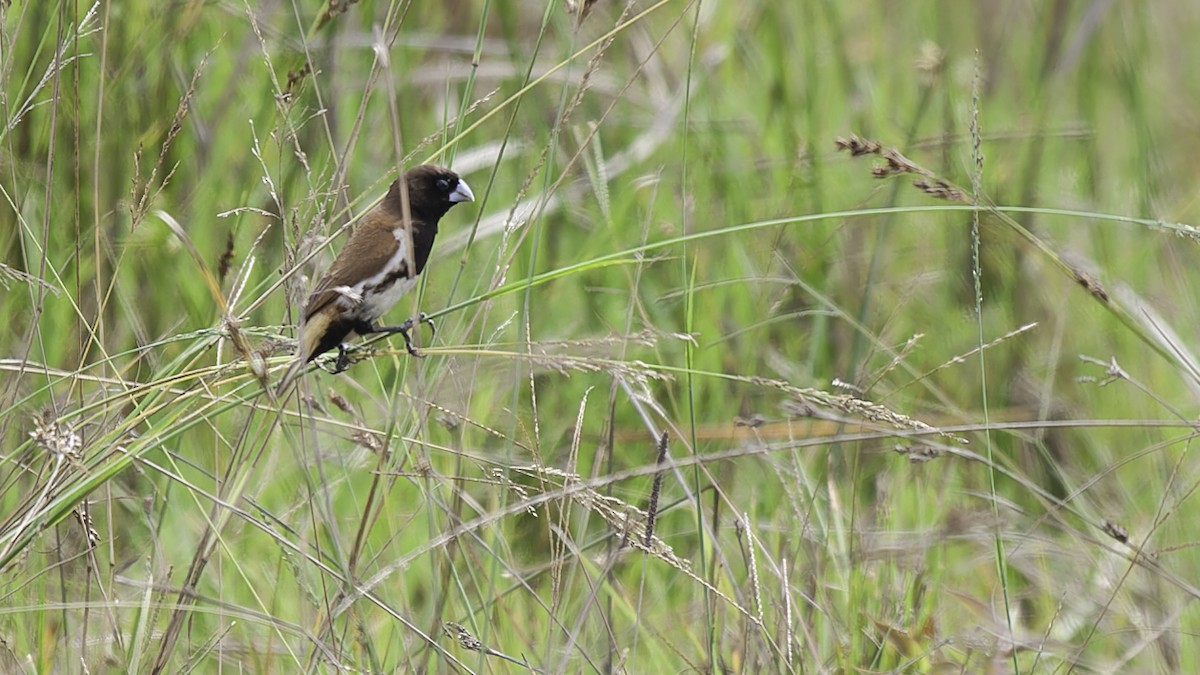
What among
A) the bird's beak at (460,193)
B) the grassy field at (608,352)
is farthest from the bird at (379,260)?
the grassy field at (608,352)

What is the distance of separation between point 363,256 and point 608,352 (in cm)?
57

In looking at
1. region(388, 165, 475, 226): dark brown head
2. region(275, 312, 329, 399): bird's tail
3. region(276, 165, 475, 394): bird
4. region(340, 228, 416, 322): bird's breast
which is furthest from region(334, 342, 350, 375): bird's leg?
region(388, 165, 475, 226): dark brown head

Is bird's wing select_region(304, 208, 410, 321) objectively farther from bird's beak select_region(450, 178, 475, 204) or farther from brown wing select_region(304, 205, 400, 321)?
bird's beak select_region(450, 178, 475, 204)

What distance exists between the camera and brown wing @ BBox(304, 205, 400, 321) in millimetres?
3273

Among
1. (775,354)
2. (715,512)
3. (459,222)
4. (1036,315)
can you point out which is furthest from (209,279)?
(1036,315)

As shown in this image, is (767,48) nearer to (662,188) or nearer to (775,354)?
(662,188)

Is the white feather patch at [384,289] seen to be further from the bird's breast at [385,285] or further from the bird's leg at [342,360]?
the bird's leg at [342,360]

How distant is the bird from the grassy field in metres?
0.12

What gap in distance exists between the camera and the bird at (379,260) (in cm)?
313

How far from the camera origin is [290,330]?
2559 millimetres

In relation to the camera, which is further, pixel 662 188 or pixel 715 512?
pixel 662 188

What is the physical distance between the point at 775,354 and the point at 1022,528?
821 millimetres

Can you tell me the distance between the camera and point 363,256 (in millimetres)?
3287

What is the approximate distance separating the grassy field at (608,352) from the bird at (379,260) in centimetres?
12
